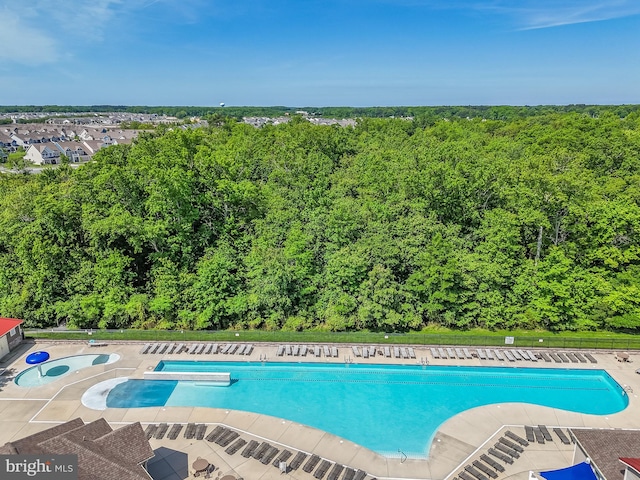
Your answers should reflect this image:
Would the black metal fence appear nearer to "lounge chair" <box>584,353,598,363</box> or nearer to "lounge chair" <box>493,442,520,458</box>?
"lounge chair" <box>584,353,598,363</box>

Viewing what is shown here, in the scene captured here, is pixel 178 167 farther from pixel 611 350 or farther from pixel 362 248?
pixel 611 350

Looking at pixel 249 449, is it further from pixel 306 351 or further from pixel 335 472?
pixel 306 351

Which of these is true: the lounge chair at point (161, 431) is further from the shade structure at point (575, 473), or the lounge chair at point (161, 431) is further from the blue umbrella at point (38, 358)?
the shade structure at point (575, 473)

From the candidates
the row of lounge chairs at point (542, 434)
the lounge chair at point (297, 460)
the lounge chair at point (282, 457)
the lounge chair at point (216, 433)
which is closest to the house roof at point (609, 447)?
the row of lounge chairs at point (542, 434)

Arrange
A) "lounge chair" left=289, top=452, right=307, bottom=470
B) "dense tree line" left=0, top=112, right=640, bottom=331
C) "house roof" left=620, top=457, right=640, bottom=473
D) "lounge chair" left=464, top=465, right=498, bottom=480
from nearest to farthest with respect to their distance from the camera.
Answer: "house roof" left=620, top=457, right=640, bottom=473
"lounge chair" left=464, top=465, right=498, bottom=480
"lounge chair" left=289, top=452, right=307, bottom=470
"dense tree line" left=0, top=112, right=640, bottom=331

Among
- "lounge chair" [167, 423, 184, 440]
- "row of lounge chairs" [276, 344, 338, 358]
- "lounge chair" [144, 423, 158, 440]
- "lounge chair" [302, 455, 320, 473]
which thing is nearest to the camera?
"lounge chair" [302, 455, 320, 473]

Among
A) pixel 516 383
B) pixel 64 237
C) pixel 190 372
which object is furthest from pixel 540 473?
pixel 64 237

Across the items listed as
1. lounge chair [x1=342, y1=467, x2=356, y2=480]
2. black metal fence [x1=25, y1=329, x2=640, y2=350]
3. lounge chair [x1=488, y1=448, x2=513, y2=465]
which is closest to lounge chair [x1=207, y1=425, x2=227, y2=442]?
lounge chair [x1=342, y1=467, x2=356, y2=480]
